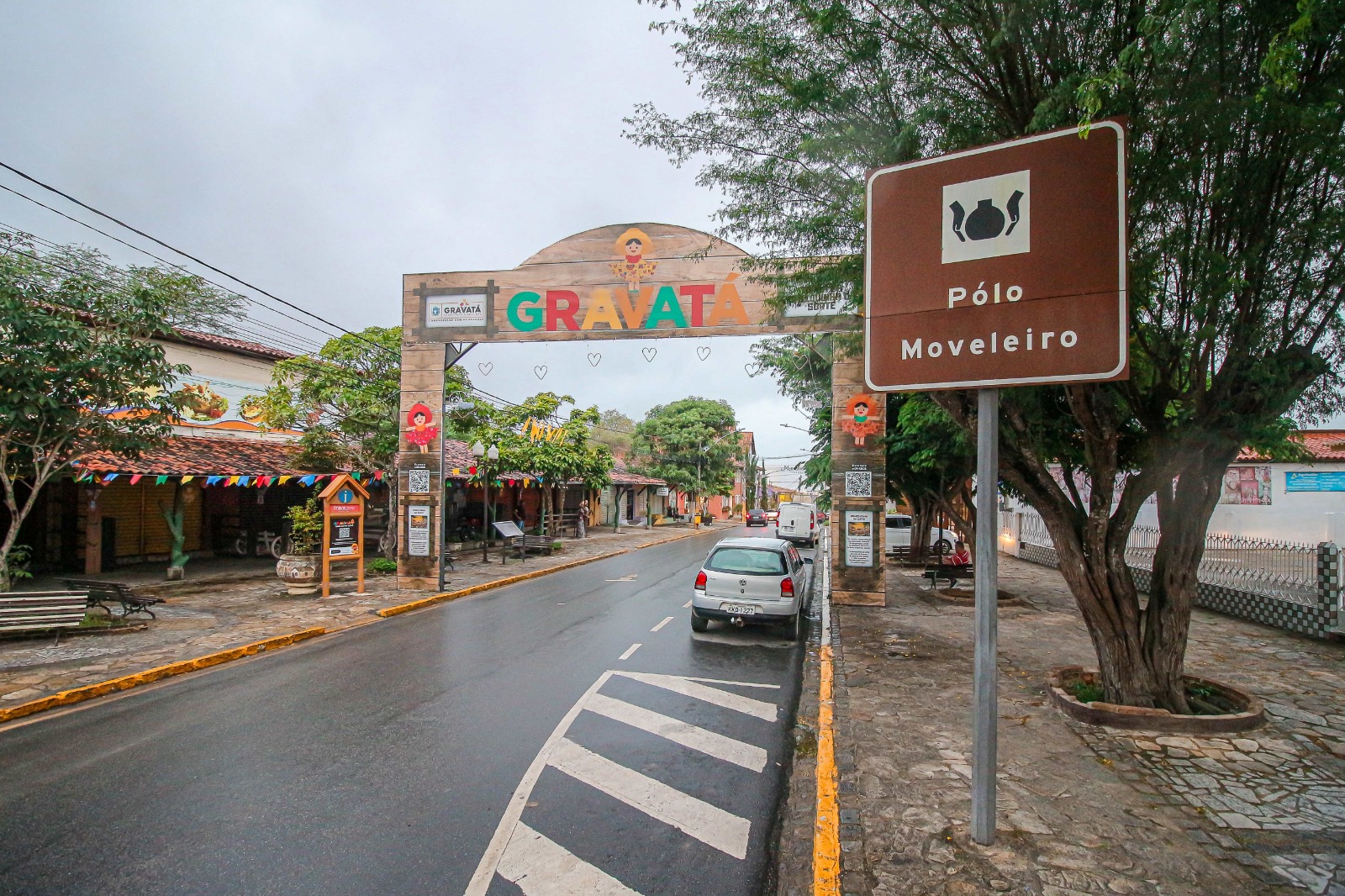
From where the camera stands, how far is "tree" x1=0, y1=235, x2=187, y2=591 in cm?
972

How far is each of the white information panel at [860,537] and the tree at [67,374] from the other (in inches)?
499

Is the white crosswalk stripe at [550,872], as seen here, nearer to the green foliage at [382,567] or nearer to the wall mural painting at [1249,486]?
the green foliage at [382,567]

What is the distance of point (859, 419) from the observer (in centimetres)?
1374

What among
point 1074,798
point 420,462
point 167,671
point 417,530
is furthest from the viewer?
point 417,530

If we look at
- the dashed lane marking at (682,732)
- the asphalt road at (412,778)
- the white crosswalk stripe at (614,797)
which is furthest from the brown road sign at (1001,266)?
the dashed lane marking at (682,732)

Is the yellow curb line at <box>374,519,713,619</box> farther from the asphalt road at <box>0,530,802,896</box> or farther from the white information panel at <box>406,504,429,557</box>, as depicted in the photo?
the asphalt road at <box>0,530,802,896</box>

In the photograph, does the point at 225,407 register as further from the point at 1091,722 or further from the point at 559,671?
the point at 1091,722

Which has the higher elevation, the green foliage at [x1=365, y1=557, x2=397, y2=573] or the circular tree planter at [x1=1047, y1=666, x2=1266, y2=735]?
the circular tree planter at [x1=1047, y1=666, x2=1266, y2=735]

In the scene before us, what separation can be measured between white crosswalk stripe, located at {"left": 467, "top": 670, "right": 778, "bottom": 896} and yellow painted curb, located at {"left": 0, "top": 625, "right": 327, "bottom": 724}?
516 centimetres

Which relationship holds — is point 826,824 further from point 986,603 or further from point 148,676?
point 148,676

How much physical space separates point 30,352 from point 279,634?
207 inches

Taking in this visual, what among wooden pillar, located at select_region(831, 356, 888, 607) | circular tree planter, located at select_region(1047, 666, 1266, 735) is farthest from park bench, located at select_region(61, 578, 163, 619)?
circular tree planter, located at select_region(1047, 666, 1266, 735)

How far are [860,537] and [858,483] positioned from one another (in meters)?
1.08

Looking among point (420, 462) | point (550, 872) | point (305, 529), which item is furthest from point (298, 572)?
point (550, 872)
